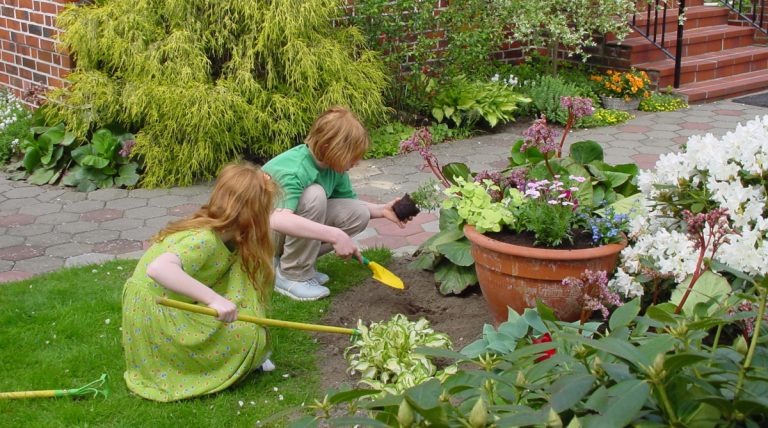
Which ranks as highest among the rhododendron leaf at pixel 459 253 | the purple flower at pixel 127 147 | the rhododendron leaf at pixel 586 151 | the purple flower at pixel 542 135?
the purple flower at pixel 542 135

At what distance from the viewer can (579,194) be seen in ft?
12.7

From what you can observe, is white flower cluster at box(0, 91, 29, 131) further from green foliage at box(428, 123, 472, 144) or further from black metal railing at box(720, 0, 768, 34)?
black metal railing at box(720, 0, 768, 34)

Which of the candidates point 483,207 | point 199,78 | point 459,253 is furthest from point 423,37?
point 483,207

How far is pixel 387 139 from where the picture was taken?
286 inches

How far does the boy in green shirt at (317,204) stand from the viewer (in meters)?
4.00

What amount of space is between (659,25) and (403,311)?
6581 millimetres

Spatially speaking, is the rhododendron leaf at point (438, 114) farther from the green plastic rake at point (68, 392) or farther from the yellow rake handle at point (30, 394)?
the yellow rake handle at point (30, 394)

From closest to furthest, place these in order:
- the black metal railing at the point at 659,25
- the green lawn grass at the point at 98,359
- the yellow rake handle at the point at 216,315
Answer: the yellow rake handle at the point at 216,315, the green lawn grass at the point at 98,359, the black metal railing at the point at 659,25

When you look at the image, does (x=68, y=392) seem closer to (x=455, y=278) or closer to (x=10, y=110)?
(x=455, y=278)

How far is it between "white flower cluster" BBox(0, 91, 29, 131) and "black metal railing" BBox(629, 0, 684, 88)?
210 inches

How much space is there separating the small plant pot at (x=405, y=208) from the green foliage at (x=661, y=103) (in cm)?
478

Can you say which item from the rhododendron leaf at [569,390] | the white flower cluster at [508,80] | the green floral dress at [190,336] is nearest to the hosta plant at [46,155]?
the green floral dress at [190,336]

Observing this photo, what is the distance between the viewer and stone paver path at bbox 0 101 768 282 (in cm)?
524

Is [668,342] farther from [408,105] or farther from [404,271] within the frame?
[408,105]
